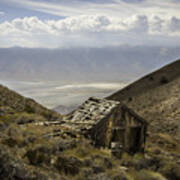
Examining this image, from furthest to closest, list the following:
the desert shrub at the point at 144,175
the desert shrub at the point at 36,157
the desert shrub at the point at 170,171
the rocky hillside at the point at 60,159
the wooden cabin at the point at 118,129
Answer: the wooden cabin at the point at 118,129 → the desert shrub at the point at 170,171 → the desert shrub at the point at 144,175 → the desert shrub at the point at 36,157 → the rocky hillside at the point at 60,159

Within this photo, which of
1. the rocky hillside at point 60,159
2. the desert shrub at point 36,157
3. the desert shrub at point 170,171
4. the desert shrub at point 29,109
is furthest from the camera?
the desert shrub at point 29,109

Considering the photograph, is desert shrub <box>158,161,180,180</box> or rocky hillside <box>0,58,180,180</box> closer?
rocky hillside <box>0,58,180,180</box>

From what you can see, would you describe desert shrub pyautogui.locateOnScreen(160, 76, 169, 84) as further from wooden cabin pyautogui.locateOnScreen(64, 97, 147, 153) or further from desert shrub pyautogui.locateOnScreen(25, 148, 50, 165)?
desert shrub pyautogui.locateOnScreen(25, 148, 50, 165)

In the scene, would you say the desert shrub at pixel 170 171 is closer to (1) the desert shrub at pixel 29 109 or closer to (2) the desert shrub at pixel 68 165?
(2) the desert shrub at pixel 68 165

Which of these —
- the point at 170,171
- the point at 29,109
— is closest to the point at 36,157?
the point at 170,171

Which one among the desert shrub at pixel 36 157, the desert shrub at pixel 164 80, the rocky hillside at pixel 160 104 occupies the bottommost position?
the rocky hillside at pixel 160 104

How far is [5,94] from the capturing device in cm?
2934

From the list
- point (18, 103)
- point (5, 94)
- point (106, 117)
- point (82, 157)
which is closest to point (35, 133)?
point (82, 157)

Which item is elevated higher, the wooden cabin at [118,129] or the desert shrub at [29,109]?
the wooden cabin at [118,129]

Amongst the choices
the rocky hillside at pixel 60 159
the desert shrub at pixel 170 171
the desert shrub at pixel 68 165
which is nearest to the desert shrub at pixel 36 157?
the rocky hillside at pixel 60 159

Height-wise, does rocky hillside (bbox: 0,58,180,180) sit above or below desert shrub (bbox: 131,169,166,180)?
above

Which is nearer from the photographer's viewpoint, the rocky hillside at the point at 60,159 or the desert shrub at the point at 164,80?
the rocky hillside at the point at 60,159

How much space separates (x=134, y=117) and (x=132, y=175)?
4.88 m

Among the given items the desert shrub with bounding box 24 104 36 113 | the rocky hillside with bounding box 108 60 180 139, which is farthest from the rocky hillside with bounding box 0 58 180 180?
the rocky hillside with bounding box 108 60 180 139
